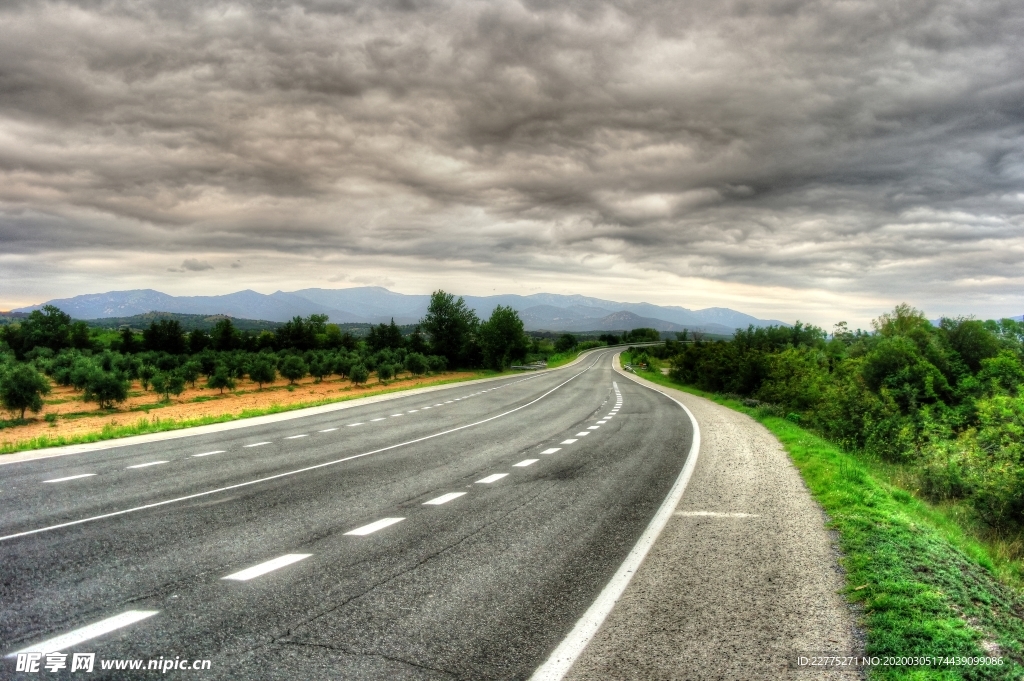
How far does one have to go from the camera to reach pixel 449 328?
6912 centimetres

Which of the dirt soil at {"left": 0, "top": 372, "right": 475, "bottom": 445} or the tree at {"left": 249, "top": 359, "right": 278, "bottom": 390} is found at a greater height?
the tree at {"left": 249, "top": 359, "right": 278, "bottom": 390}

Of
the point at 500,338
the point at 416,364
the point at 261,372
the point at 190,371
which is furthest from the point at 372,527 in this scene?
the point at 500,338

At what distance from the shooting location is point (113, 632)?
12.9ft

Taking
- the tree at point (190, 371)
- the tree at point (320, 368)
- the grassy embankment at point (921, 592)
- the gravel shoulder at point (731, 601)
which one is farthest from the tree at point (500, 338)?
the gravel shoulder at point (731, 601)

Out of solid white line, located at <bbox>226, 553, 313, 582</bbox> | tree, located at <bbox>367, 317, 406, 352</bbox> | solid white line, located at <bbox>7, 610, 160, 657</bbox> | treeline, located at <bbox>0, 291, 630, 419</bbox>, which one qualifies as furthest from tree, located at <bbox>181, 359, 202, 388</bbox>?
solid white line, located at <bbox>7, 610, 160, 657</bbox>

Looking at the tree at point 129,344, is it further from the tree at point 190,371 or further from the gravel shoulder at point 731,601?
the gravel shoulder at point 731,601

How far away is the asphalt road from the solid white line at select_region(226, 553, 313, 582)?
3cm

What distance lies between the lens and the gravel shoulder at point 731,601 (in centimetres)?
368

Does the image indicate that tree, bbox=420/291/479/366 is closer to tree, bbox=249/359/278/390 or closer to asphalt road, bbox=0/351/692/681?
tree, bbox=249/359/278/390

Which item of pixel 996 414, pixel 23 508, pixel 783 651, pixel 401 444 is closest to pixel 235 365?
pixel 401 444

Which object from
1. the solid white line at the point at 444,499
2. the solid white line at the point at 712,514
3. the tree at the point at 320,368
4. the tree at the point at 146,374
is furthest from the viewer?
the tree at the point at 320,368

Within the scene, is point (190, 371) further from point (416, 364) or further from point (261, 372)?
point (416, 364)

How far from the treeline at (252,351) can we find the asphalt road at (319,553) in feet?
79.7

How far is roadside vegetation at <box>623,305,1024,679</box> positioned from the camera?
4242 mm
